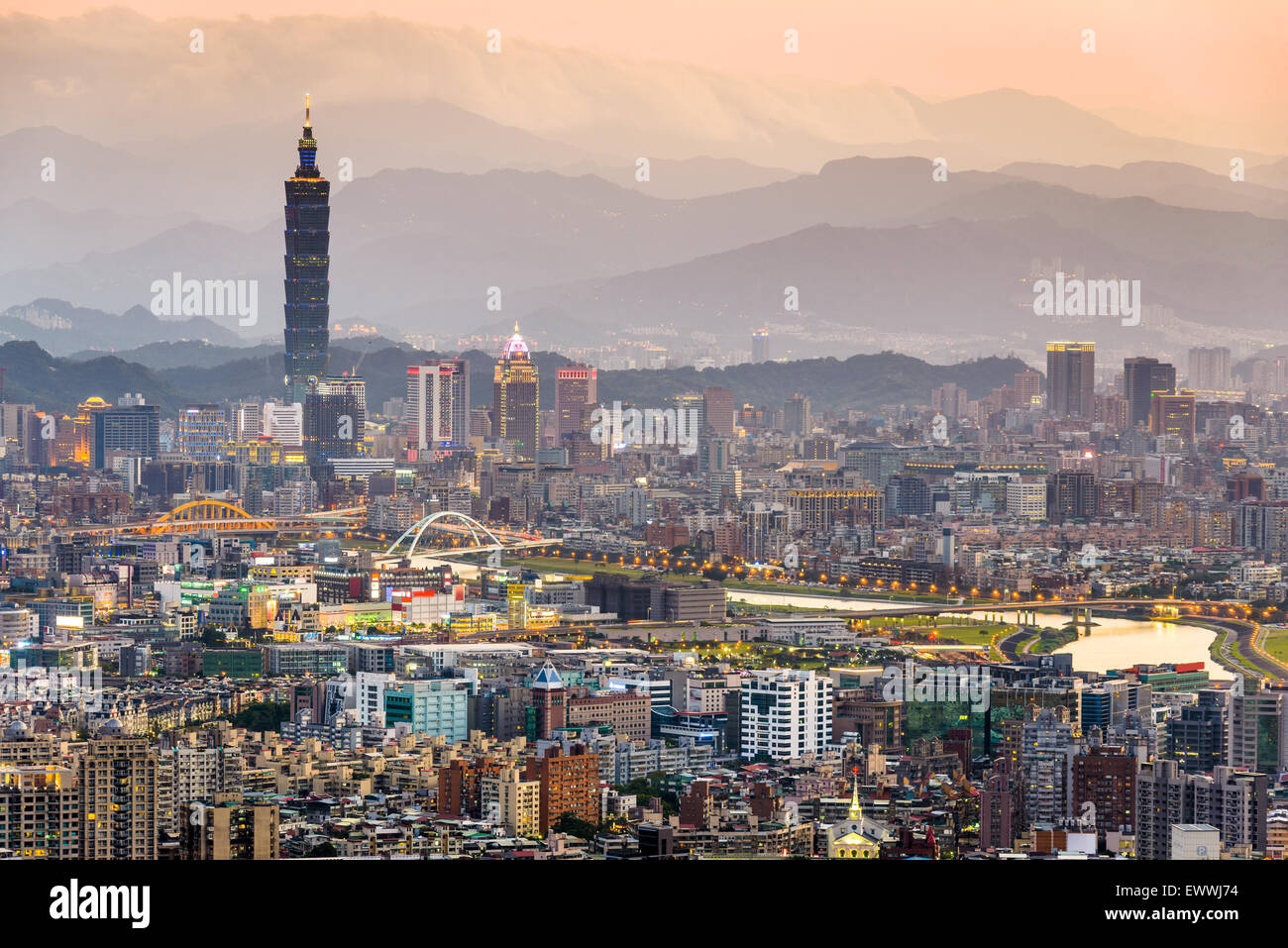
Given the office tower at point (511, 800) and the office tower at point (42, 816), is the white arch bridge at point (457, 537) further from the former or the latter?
the office tower at point (42, 816)

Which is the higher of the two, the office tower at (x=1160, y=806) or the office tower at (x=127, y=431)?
the office tower at (x=127, y=431)

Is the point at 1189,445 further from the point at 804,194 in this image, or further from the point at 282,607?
the point at 282,607

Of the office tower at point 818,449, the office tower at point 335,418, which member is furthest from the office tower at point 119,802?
the office tower at point 335,418

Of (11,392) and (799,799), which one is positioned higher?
(11,392)

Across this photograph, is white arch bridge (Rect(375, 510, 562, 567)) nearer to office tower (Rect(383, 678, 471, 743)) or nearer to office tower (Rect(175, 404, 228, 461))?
office tower (Rect(175, 404, 228, 461))

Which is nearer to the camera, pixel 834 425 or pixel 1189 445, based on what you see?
pixel 1189 445

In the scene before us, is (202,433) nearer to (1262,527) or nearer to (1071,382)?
(1071,382)
